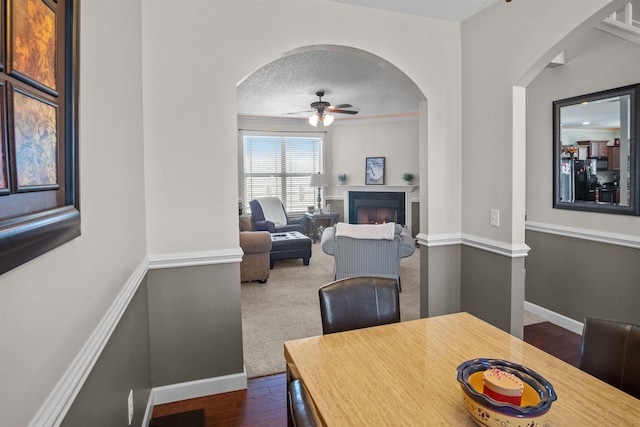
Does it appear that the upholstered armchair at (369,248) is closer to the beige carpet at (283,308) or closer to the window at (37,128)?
the beige carpet at (283,308)

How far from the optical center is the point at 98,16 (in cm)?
127

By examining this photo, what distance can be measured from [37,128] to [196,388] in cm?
217

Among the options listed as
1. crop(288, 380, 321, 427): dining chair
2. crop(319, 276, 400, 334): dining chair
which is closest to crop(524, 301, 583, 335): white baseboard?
crop(319, 276, 400, 334): dining chair

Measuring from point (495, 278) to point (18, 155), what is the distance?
2818 millimetres

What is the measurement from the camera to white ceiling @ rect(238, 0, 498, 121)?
273cm

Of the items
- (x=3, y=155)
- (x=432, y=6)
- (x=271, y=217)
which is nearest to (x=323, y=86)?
(x=271, y=217)

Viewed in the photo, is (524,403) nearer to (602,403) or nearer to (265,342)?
(602,403)

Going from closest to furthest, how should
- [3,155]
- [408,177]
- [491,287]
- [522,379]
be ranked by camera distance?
[3,155] < [522,379] < [491,287] < [408,177]

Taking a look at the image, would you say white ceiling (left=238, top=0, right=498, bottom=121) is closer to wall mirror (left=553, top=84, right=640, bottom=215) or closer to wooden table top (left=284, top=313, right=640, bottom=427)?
wall mirror (left=553, top=84, right=640, bottom=215)

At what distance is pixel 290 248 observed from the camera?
19.8ft

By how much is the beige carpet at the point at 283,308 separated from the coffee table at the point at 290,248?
0.17m

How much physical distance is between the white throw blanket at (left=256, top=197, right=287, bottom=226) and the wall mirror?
5135 mm

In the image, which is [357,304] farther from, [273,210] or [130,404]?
[273,210]

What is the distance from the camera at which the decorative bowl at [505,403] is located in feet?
3.12
